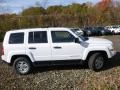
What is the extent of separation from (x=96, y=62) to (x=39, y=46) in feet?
7.93

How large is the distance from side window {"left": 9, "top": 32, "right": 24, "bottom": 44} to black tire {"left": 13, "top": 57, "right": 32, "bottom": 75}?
2.28 ft

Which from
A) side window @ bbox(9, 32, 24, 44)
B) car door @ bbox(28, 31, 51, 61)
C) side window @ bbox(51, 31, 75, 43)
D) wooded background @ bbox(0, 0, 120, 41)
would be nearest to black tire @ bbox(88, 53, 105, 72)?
side window @ bbox(51, 31, 75, 43)

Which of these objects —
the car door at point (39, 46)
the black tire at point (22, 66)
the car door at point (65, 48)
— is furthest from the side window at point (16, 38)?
the car door at point (65, 48)

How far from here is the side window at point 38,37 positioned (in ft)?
45.6

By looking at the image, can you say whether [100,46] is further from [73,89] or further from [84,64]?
[73,89]

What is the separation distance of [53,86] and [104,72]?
290cm

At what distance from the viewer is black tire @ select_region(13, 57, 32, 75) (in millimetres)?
13879

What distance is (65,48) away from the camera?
542 inches

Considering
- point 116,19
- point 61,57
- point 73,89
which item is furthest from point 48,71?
point 116,19

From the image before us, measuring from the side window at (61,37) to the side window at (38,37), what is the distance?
34 cm

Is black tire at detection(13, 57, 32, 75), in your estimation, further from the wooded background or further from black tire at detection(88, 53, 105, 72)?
the wooded background

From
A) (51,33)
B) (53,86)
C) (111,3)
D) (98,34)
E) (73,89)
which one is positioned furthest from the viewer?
(111,3)

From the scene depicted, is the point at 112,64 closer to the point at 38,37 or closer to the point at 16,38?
the point at 38,37

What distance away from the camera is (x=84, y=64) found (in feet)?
46.8
